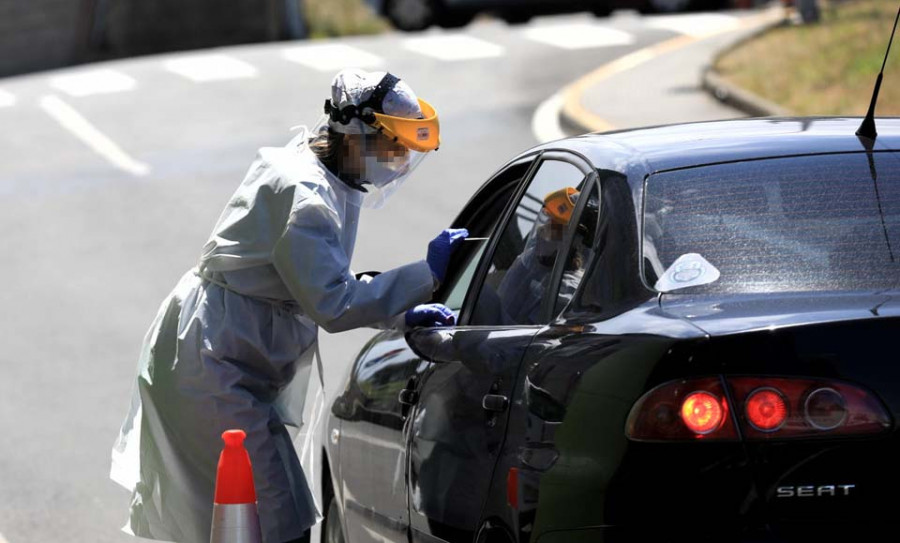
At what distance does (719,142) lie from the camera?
179 inches

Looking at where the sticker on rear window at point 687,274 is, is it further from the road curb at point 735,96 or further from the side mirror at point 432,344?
the road curb at point 735,96

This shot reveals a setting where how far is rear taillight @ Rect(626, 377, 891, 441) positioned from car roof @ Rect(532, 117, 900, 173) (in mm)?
942

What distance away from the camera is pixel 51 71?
83.0 feet

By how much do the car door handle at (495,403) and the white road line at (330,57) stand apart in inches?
742

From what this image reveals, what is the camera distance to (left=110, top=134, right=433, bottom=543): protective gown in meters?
4.89

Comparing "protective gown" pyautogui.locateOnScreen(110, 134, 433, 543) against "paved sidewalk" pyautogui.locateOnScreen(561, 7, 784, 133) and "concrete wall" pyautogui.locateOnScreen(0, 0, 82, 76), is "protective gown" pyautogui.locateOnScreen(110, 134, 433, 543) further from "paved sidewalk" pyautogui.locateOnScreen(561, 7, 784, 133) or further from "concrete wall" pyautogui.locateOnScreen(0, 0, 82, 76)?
"concrete wall" pyautogui.locateOnScreen(0, 0, 82, 76)

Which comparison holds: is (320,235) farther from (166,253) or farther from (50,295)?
(166,253)

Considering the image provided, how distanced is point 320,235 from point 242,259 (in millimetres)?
268

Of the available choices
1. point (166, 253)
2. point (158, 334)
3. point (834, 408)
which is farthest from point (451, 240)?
point (166, 253)

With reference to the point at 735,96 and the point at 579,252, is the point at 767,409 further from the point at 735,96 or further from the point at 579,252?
the point at 735,96

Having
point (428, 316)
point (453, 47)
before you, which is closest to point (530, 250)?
point (428, 316)

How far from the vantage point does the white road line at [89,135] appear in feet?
58.9

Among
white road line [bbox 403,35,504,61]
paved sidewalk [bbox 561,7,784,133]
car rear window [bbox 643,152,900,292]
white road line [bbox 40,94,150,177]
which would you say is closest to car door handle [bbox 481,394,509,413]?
car rear window [bbox 643,152,900,292]

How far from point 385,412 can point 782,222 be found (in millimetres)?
1518
